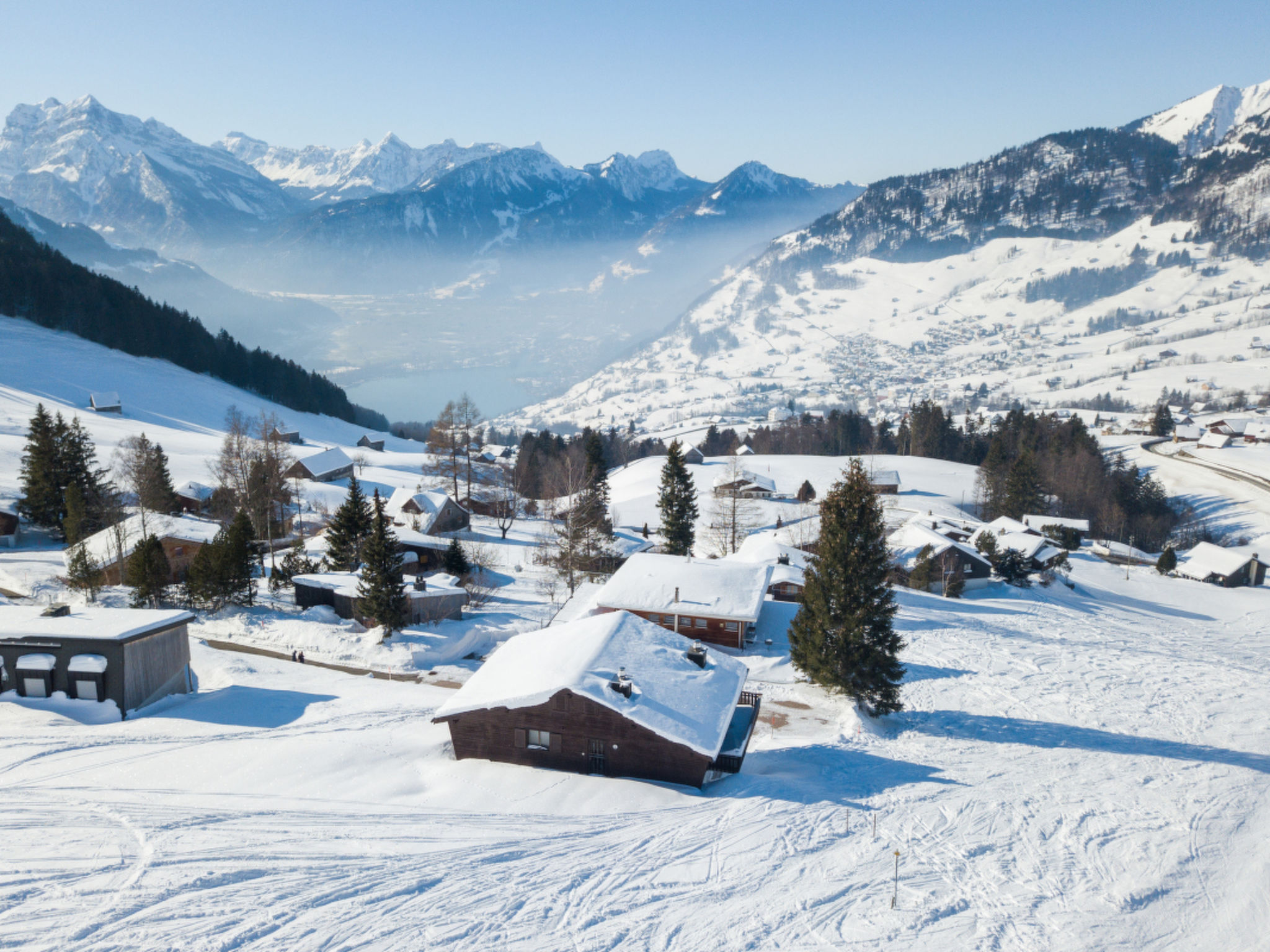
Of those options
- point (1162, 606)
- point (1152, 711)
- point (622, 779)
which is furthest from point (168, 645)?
point (1162, 606)

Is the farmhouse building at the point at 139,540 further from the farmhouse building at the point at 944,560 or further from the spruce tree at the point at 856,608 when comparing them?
the farmhouse building at the point at 944,560

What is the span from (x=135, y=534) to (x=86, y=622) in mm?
16016

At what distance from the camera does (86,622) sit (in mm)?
21875

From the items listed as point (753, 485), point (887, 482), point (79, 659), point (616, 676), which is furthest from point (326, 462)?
point (887, 482)

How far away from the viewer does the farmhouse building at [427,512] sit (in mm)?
47969

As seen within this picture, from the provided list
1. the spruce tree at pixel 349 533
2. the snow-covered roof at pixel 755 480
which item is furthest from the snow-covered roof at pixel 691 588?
the snow-covered roof at pixel 755 480

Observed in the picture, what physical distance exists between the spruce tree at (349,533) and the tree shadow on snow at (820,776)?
80.2 ft

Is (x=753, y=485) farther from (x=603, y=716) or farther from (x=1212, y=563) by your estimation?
(x=603, y=716)

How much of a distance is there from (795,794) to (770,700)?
347 inches

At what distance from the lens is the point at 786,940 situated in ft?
36.6

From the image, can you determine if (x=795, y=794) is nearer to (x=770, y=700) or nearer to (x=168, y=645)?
(x=770, y=700)

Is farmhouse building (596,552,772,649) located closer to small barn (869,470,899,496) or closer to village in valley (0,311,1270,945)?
village in valley (0,311,1270,945)

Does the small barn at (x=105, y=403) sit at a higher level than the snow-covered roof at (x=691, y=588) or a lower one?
higher

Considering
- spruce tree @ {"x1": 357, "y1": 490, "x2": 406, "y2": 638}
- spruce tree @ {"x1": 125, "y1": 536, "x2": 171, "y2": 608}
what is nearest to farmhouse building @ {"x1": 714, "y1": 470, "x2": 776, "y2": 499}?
spruce tree @ {"x1": 357, "y1": 490, "x2": 406, "y2": 638}
